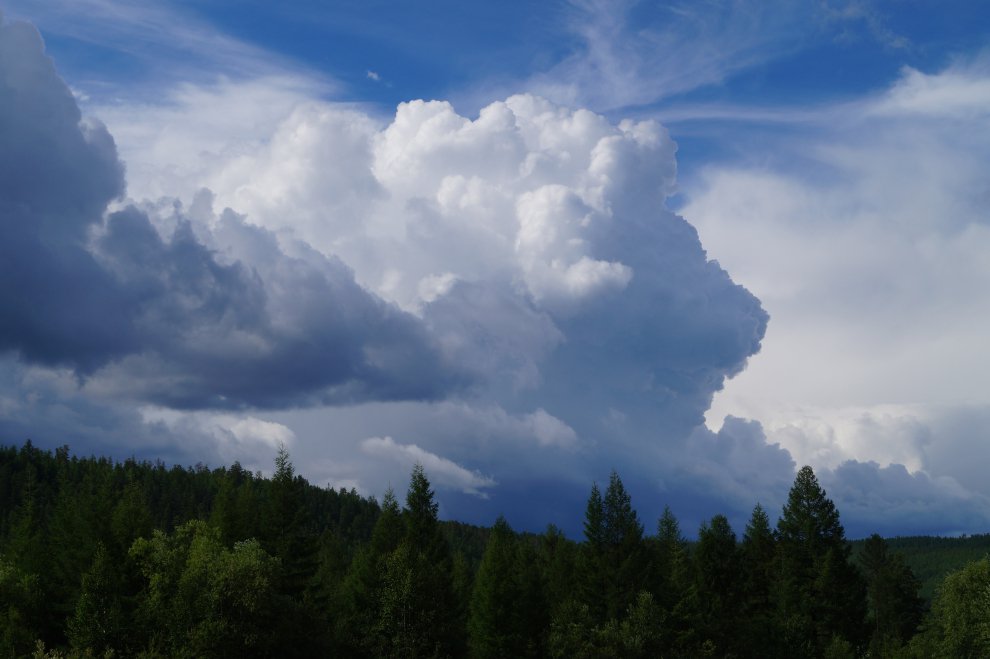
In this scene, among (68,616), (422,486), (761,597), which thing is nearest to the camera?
(68,616)

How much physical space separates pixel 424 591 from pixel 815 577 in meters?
52.6

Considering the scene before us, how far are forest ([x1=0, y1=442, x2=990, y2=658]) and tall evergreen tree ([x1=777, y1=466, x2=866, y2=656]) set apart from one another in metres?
0.18

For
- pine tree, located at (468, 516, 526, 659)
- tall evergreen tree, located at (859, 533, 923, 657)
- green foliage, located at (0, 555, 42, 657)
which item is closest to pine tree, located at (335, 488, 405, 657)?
pine tree, located at (468, 516, 526, 659)

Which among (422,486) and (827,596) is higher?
(422,486)

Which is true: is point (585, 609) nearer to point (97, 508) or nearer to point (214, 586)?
point (214, 586)

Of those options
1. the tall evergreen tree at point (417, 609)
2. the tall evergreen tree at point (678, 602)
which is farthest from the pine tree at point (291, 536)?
the tall evergreen tree at point (678, 602)

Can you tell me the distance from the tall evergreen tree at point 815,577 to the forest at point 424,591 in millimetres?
183

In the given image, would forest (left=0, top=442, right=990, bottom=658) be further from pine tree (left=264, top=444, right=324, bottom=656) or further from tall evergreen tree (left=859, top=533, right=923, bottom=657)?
tall evergreen tree (left=859, top=533, right=923, bottom=657)

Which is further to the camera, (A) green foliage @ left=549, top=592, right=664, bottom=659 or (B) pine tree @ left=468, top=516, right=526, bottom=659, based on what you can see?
(B) pine tree @ left=468, top=516, right=526, bottom=659

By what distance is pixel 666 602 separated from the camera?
9756 centimetres

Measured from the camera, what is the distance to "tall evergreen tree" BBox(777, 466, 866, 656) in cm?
10488

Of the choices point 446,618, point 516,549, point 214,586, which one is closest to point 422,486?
point 446,618

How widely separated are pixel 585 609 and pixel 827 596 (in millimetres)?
33672

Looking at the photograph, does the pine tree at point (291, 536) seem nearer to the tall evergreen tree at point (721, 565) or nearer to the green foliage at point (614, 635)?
the green foliage at point (614, 635)
